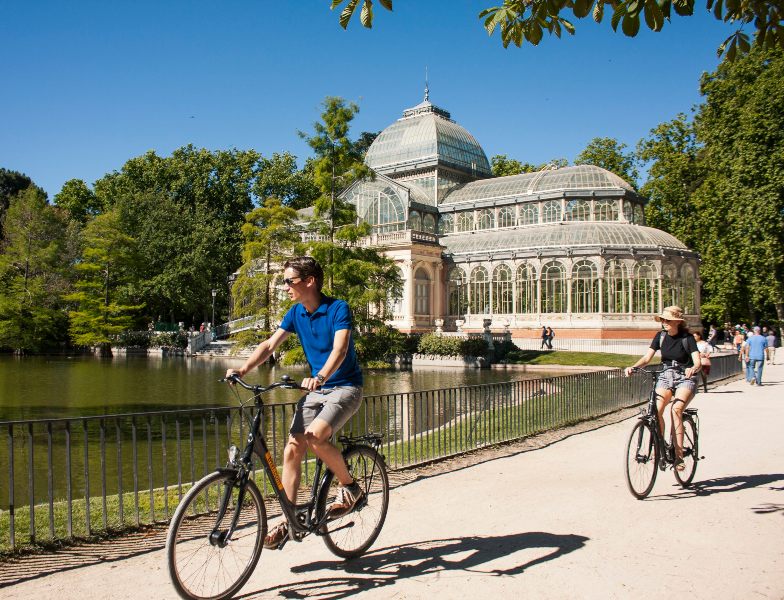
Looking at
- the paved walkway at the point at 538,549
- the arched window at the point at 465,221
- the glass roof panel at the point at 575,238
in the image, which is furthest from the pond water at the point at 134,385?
the arched window at the point at 465,221

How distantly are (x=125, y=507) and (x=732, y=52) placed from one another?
7.05 meters

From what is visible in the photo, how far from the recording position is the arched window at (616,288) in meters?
41.7

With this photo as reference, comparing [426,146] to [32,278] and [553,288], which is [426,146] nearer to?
[553,288]

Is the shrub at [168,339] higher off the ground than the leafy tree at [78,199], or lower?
lower

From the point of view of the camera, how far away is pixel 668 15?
5387 millimetres

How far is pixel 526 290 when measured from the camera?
146ft

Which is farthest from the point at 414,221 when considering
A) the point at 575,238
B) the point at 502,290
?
the point at 575,238

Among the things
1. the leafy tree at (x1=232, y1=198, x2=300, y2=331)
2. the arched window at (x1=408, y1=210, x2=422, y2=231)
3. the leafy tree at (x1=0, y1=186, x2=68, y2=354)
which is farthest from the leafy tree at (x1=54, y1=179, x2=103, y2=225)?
the leafy tree at (x1=232, y1=198, x2=300, y2=331)

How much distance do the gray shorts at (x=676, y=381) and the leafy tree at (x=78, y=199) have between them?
66182 mm

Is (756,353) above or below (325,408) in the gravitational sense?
below

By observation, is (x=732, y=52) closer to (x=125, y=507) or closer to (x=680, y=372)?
(x=680, y=372)

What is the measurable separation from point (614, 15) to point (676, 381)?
4043 millimetres

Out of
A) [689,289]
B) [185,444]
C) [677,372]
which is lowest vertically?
[185,444]

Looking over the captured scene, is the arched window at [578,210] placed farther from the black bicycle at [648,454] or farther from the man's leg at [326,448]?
the man's leg at [326,448]
